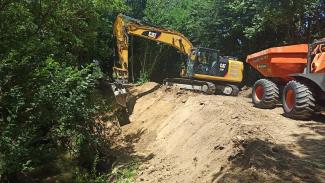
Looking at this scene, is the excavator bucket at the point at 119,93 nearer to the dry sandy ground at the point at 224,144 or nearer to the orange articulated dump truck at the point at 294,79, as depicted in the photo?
the dry sandy ground at the point at 224,144

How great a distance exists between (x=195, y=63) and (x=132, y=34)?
3.23 meters

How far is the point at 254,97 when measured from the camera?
558 inches

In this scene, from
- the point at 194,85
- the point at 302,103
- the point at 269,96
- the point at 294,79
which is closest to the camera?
the point at 302,103

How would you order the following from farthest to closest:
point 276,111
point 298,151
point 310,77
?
point 276,111 < point 310,77 < point 298,151

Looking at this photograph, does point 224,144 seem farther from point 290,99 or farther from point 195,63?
point 195,63

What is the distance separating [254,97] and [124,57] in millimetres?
5767

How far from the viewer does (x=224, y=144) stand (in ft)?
29.6

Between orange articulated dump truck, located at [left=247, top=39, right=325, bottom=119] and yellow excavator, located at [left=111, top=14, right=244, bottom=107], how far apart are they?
17.9 feet

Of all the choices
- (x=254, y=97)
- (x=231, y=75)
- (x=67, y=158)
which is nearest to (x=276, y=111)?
(x=254, y=97)

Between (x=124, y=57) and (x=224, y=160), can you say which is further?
(x=124, y=57)

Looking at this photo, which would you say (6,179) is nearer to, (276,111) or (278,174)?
(278,174)

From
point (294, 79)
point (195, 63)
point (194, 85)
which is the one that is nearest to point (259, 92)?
point (294, 79)

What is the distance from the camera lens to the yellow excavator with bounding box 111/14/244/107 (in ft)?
61.7

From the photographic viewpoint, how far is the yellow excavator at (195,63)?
18797 millimetres
